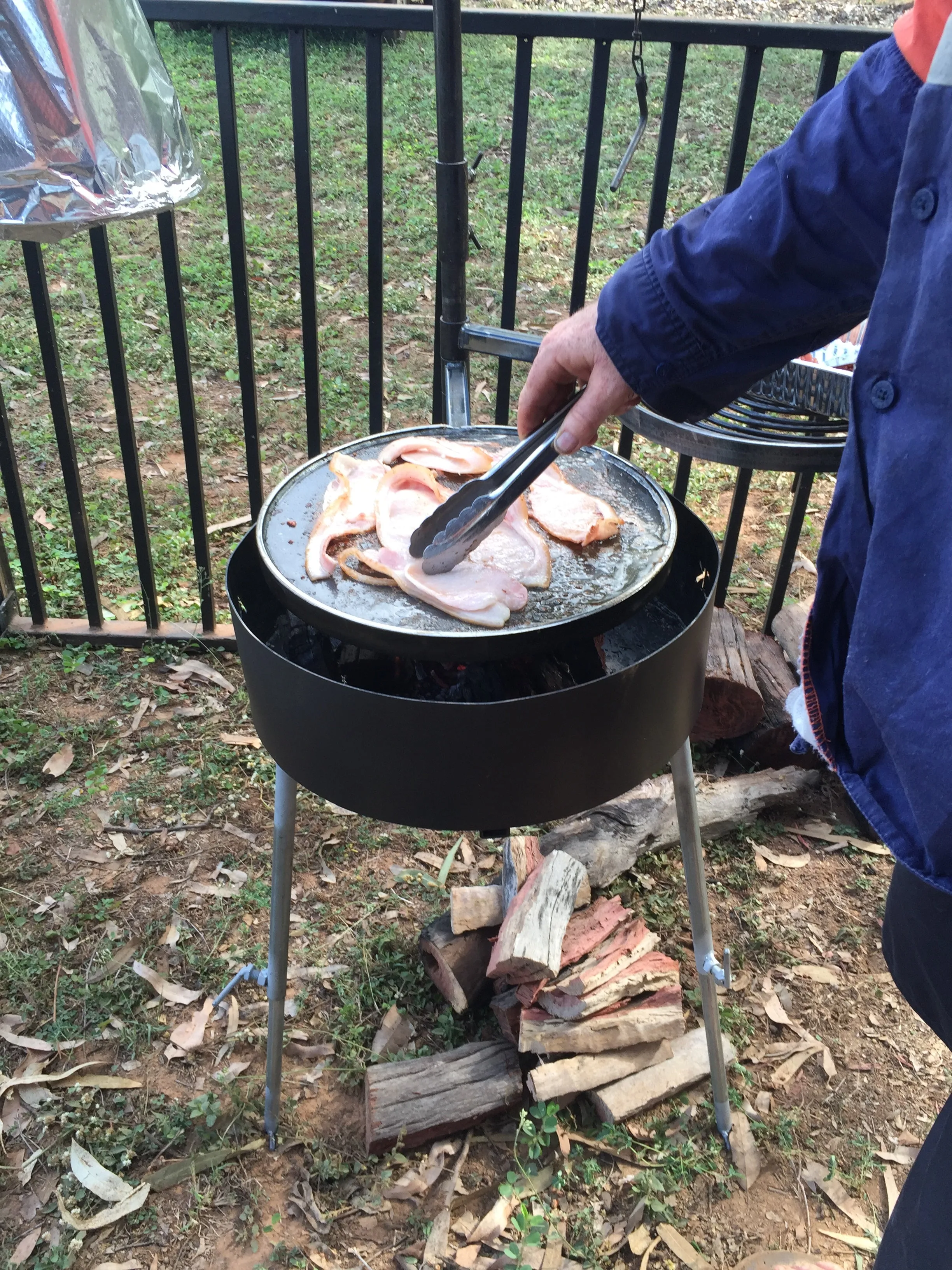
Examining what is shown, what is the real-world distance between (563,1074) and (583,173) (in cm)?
261

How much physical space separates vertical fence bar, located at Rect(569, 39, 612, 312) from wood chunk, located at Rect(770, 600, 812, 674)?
1.34 m

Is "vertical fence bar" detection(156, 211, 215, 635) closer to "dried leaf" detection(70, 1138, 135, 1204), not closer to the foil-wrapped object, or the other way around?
the foil-wrapped object

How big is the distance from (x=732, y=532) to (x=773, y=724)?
0.78 m

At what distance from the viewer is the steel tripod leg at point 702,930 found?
210 cm

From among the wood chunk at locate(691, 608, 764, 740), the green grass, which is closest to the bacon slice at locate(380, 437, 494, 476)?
the wood chunk at locate(691, 608, 764, 740)

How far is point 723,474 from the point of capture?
5.02 meters

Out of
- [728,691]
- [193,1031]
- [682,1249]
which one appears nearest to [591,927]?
[682,1249]

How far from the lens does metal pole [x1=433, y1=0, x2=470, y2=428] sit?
207cm

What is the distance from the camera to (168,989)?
264 centimetres

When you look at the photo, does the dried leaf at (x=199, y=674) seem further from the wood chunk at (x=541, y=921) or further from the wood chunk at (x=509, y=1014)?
the wood chunk at (x=509, y=1014)

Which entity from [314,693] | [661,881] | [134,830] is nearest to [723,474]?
[661,881]

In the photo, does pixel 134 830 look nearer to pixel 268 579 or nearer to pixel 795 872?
pixel 268 579

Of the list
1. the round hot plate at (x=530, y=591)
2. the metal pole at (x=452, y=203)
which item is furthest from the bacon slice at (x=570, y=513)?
the metal pole at (x=452, y=203)

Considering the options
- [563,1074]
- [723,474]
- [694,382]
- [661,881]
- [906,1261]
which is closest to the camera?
[906,1261]
